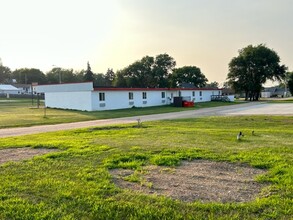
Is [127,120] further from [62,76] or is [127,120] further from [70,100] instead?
[62,76]

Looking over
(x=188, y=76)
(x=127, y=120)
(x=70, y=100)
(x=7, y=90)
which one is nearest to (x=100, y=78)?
(x=7, y=90)

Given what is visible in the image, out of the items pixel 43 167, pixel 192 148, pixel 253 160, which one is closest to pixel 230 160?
pixel 253 160

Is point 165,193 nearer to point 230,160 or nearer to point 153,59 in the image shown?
point 230,160

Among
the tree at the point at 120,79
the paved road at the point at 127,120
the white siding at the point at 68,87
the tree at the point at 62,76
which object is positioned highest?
the tree at the point at 62,76

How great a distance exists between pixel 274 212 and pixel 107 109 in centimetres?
2965

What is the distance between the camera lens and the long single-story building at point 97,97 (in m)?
31.1

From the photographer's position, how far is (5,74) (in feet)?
368

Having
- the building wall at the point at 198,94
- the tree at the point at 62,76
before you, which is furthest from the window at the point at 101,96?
the tree at the point at 62,76

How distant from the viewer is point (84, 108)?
1238 inches

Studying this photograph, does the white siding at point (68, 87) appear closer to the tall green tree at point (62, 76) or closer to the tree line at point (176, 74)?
the tree line at point (176, 74)

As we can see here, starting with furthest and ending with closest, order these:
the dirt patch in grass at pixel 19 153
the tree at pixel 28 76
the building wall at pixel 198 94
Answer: the tree at pixel 28 76
the building wall at pixel 198 94
the dirt patch in grass at pixel 19 153

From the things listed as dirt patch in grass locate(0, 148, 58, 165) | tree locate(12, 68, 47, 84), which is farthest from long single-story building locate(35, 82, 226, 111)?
tree locate(12, 68, 47, 84)

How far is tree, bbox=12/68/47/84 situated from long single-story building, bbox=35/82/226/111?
2567 inches

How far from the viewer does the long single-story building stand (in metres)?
31.1
